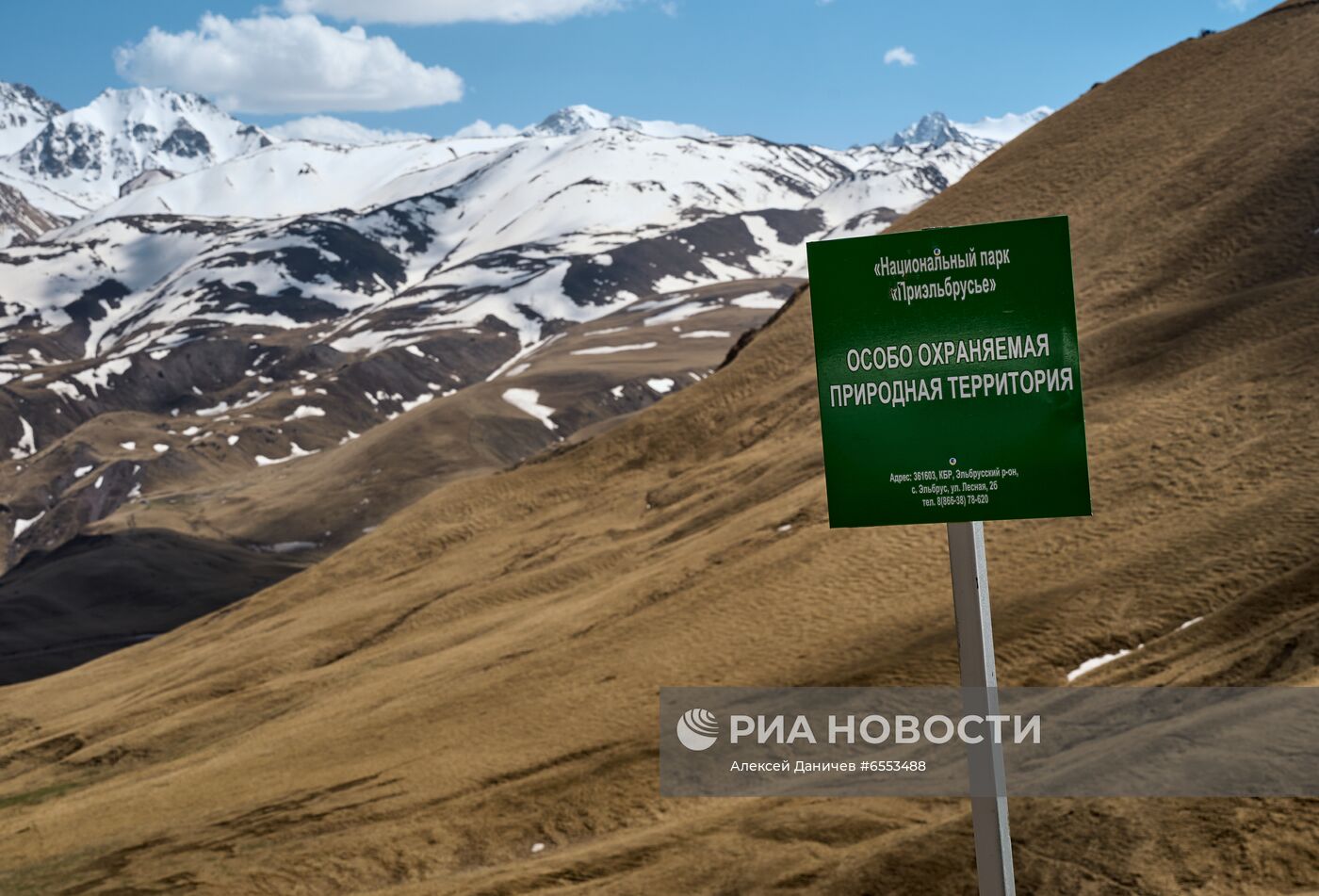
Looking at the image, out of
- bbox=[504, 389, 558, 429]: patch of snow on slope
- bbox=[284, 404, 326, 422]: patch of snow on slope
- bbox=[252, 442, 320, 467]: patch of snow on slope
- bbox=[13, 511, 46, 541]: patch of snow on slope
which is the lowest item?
bbox=[13, 511, 46, 541]: patch of snow on slope

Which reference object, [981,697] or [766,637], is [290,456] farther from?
[981,697]

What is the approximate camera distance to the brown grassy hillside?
18016mm

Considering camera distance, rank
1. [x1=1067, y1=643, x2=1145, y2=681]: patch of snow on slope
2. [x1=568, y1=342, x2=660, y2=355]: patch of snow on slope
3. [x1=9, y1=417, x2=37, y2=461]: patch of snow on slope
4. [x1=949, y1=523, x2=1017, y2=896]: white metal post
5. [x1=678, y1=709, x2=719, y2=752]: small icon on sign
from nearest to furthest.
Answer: [x1=949, y1=523, x2=1017, y2=896]: white metal post
[x1=1067, y1=643, x2=1145, y2=681]: patch of snow on slope
[x1=678, y1=709, x2=719, y2=752]: small icon on sign
[x1=9, y1=417, x2=37, y2=461]: patch of snow on slope
[x1=568, y1=342, x2=660, y2=355]: patch of snow on slope

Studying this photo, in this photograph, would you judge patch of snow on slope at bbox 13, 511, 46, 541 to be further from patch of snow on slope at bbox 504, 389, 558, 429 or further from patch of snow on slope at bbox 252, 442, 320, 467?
patch of snow on slope at bbox 504, 389, 558, 429

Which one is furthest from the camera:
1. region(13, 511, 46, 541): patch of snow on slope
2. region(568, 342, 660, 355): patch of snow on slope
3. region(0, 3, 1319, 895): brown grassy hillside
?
region(568, 342, 660, 355): patch of snow on slope

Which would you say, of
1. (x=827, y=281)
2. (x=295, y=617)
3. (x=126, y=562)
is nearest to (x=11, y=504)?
(x=126, y=562)

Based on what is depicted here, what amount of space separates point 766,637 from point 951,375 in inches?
840

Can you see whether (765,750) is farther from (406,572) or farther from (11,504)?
(11,504)

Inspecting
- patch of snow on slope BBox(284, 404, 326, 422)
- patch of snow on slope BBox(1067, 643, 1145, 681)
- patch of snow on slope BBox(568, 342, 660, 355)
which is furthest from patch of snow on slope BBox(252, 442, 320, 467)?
patch of snow on slope BBox(1067, 643, 1145, 681)

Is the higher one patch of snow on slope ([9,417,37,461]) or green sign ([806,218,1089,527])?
patch of snow on slope ([9,417,37,461])

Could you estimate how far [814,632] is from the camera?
28.0 meters

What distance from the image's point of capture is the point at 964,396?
803 centimetres

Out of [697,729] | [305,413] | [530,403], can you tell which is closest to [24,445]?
[305,413]

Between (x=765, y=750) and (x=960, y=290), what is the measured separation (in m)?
17.1
